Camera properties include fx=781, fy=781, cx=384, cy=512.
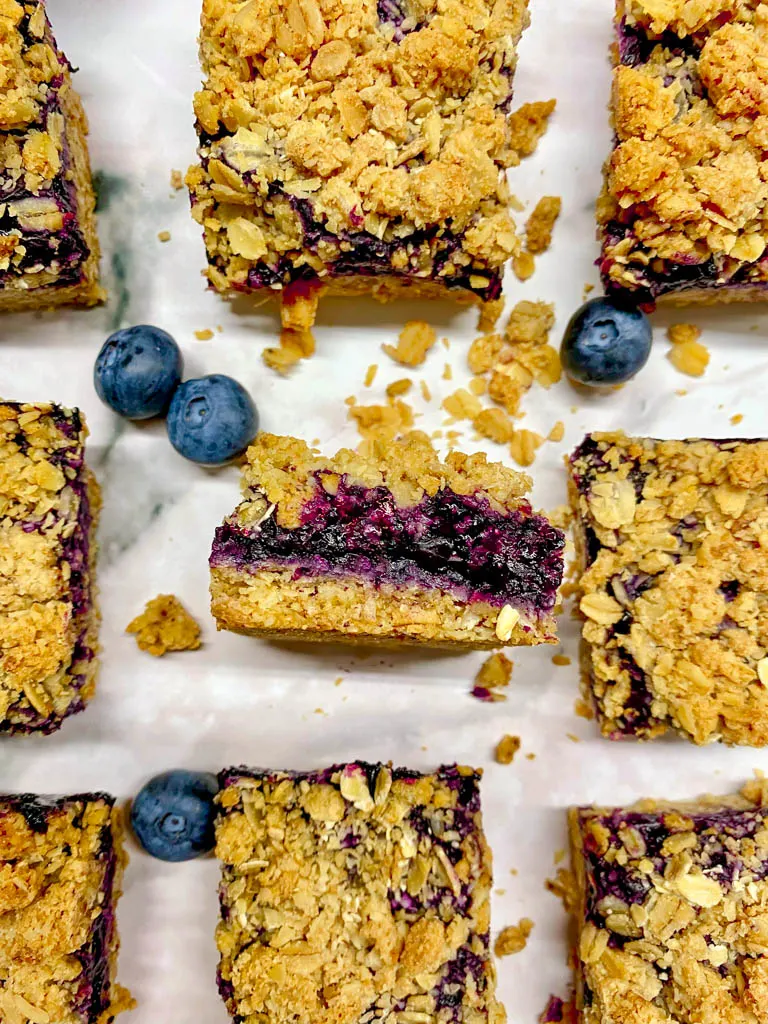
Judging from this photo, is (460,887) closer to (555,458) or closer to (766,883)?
(766,883)

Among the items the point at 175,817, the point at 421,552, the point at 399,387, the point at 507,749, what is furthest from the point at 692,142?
the point at 175,817

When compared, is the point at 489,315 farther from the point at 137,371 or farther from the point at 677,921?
the point at 677,921

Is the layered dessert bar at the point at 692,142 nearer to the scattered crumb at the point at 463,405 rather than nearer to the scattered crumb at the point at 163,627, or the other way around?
the scattered crumb at the point at 463,405

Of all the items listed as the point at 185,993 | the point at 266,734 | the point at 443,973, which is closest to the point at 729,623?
the point at 443,973

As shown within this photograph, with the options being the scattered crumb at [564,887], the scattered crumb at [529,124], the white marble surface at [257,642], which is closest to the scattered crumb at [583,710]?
the white marble surface at [257,642]

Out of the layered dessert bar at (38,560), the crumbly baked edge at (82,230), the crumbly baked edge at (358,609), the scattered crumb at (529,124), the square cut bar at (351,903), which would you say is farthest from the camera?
the scattered crumb at (529,124)

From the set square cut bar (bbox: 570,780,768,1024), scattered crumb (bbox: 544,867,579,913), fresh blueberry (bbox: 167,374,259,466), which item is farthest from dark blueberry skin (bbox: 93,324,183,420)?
scattered crumb (bbox: 544,867,579,913)

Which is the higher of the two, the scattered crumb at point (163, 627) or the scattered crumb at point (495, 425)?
the scattered crumb at point (495, 425)
